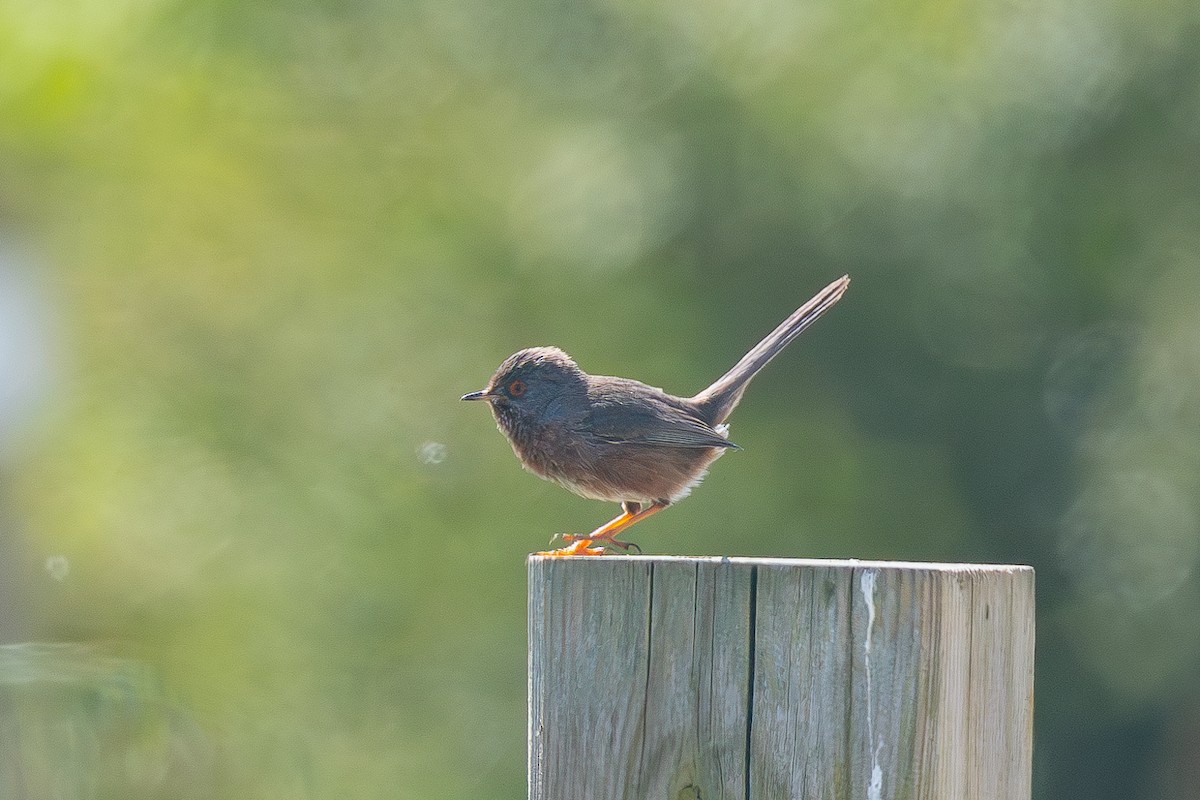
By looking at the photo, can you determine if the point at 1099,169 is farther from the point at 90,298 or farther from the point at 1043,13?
the point at 90,298

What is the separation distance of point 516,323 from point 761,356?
4.42 m

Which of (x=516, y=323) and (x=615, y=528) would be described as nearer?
(x=615, y=528)

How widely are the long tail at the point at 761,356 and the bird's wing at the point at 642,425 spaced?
450 mm

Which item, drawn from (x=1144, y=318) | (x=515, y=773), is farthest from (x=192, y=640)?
(x=1144, y=318)

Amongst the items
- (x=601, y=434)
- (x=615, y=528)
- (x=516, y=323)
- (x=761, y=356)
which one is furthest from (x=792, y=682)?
(x=516, y=323)

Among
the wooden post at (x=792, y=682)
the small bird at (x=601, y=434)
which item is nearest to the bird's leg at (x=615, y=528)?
the small bird at (x=601, y=434)

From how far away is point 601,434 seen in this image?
5.99 meters

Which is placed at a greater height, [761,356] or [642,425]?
[761,356]

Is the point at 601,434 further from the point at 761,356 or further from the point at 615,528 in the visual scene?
the point at 761,356

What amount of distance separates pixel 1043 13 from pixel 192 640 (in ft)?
27.8

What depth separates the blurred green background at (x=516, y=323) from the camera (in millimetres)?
9062

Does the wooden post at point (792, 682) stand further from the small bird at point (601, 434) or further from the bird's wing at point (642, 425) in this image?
the bird's wing at point (642, 425)

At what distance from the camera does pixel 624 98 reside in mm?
10359

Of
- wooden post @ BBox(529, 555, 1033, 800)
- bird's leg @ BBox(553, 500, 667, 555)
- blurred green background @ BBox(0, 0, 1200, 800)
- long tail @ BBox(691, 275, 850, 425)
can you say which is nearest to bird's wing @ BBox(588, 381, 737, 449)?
bird's leg @ BBox(553, 500, 667, 555)
